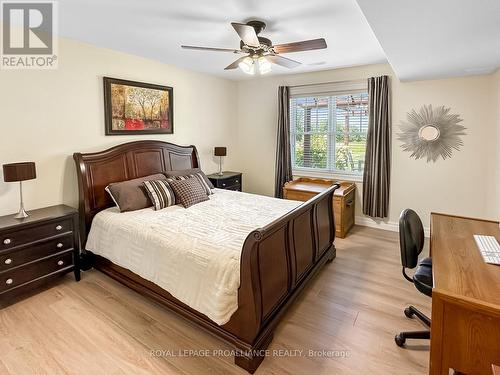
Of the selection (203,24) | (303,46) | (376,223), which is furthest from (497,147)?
(203,24)

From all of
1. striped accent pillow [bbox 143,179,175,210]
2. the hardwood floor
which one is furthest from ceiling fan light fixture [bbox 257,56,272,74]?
the hardwood floor

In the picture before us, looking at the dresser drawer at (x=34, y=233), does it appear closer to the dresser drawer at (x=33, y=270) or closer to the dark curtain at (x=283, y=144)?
the dresser drawer at (x=33, y=270)

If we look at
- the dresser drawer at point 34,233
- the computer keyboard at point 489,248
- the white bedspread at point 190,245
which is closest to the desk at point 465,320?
the computer keyboard at point 489,248

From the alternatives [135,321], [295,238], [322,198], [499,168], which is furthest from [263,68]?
[499,168]

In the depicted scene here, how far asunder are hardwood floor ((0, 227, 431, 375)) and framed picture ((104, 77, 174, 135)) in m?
1.92

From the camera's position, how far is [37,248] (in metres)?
2.64

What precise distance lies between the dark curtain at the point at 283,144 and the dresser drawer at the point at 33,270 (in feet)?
11.1

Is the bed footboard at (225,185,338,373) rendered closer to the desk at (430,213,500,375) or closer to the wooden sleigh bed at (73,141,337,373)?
the wooden sleigh bed at (73,141,337,373)

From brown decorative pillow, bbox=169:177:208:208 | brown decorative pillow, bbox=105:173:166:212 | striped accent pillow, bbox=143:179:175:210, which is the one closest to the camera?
brown decorative pillow, bbox=105:173:166:212

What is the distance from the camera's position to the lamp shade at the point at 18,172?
2510 mm

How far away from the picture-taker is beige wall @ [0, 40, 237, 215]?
2.76 metres

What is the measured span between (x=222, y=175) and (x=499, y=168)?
149 inches

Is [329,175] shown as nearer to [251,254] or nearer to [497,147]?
[497,147]

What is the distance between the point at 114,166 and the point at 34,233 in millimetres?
1121
